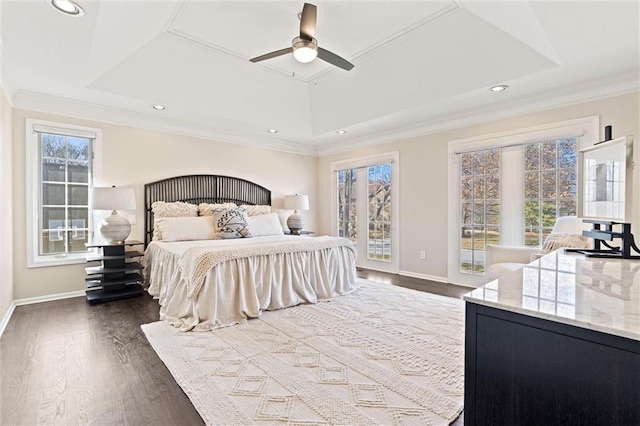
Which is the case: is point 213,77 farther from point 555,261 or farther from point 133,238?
point 555,261

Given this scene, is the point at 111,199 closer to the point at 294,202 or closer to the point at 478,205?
the point at 294,202

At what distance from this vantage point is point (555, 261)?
1589mm

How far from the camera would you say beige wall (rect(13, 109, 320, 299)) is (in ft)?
11.5

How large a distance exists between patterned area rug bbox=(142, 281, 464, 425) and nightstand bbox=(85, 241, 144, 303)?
1270 mm

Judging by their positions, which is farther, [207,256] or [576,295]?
[207,256]

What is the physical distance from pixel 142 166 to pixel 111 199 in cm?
89

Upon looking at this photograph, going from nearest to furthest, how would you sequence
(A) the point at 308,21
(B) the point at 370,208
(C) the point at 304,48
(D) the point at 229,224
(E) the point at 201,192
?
(A) the point at 308,21 < (C) the point at 304,48 < (D) the point at 229,224 < (E) the point at 201,192 < (B) the point at 370,208

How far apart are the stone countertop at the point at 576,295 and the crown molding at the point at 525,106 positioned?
270 cm

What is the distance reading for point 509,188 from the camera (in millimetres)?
3879

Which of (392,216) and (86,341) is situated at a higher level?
(392,216)

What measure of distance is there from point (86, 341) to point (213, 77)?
304cm

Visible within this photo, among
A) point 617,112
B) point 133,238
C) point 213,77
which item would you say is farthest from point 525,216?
point 133,238

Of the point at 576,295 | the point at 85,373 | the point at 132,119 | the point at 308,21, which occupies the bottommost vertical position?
the point at 85,373

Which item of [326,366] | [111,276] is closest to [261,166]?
[111,276]
